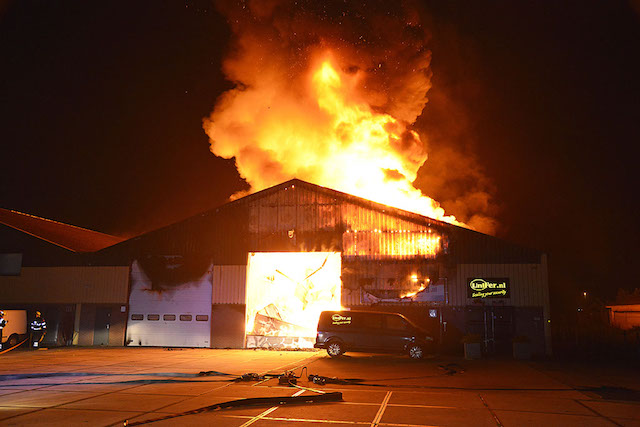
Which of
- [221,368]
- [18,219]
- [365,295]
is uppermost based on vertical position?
[18,219]

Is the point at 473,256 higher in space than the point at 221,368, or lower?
higher

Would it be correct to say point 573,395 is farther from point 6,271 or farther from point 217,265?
point 6,271

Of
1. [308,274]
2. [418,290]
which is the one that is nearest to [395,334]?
[418,290]

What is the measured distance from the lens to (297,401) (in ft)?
34.0

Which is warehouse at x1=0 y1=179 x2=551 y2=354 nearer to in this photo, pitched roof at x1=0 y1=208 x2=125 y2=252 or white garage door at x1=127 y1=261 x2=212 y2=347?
white garage door at x1=127 y1=261 x2=212 y2=347

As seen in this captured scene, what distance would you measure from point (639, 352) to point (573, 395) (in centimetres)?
1206

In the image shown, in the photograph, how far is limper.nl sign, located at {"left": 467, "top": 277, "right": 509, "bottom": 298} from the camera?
23219mm

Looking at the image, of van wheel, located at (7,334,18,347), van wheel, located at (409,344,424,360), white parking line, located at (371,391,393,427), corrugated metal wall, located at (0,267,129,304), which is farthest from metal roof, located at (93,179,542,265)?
white parking line, located at (371,391,393,427)

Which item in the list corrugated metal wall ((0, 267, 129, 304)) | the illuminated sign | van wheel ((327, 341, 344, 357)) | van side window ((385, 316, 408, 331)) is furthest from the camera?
corrugated metal wall ((0, 267, 129, 304))

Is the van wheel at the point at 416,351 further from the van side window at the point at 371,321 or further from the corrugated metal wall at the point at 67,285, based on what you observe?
the corrugated metal wall at the point at 67,285

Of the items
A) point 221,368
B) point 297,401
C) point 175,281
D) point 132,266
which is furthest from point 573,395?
point 132,266

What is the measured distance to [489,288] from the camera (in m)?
23.3

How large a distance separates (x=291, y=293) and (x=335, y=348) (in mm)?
4584

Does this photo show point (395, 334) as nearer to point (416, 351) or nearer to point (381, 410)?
point (416, 351)
